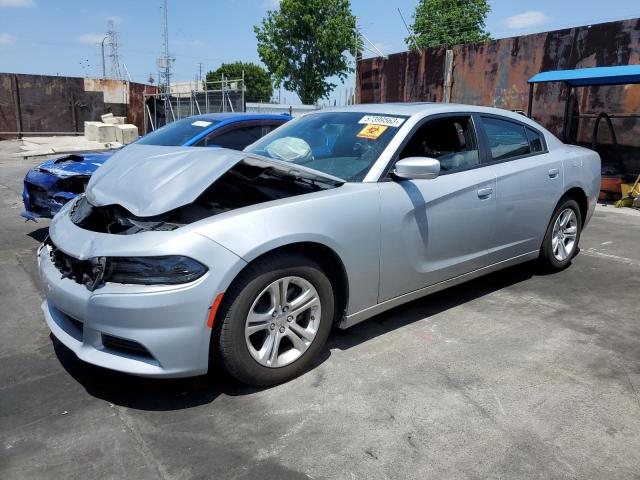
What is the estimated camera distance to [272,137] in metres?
4.26

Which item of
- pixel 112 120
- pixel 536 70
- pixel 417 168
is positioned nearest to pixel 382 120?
pixel 417 168

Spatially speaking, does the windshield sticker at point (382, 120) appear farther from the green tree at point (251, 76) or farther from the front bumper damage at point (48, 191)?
the green tree at point (251, 76)

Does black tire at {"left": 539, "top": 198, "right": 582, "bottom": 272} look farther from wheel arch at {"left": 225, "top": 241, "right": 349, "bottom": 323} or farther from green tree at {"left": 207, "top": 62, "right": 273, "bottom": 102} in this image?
green tree at {"left": 207, "top": 62, "right": 273, "bottom": 102}

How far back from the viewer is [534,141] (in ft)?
15.3

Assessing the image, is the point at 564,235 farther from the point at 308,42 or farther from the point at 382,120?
the point at 308,42

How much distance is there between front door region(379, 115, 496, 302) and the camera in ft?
11.0

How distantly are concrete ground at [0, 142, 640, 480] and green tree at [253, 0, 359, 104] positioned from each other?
37.3 m

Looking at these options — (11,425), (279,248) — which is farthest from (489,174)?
(11,425)

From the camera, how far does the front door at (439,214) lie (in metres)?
3.36

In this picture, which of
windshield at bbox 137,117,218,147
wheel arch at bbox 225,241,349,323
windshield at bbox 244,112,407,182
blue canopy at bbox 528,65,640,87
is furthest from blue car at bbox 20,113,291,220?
blue canopy at bbox 528,65,640,87

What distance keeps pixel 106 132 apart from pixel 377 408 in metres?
22.0

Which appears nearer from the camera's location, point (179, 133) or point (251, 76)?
point (179, 133)

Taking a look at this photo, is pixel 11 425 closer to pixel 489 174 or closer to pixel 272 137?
pixel 272 137

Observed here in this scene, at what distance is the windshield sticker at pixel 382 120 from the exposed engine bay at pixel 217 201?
787mm
